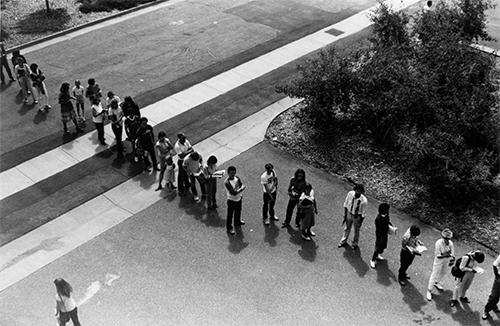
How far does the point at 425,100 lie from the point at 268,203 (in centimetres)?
448

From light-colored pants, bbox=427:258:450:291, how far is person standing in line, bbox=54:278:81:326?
19.5 ft

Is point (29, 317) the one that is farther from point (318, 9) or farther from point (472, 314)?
point (318, 9)

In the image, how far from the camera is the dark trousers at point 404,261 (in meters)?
9.62

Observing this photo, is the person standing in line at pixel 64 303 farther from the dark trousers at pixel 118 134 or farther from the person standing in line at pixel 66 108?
the person standing in line at pixel 66 108

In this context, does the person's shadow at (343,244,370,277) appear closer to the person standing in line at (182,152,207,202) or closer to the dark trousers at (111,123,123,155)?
the person standing in line at (182,152,207,202)

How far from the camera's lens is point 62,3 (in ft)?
70.0

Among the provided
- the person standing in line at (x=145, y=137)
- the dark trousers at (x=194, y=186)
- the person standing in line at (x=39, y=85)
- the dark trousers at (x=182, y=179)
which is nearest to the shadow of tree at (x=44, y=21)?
the person standing in line at (x=39, y=85)

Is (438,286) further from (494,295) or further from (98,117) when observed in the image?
(98,117)

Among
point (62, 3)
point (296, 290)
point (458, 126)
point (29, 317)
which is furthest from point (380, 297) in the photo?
point (62, 3)

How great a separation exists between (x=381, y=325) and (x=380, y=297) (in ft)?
2.06

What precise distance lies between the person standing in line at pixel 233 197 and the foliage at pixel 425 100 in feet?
12.8

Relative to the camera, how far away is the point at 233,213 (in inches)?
438

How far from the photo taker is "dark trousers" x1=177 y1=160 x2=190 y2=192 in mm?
11734

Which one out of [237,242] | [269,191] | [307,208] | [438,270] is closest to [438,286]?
[438,270]
